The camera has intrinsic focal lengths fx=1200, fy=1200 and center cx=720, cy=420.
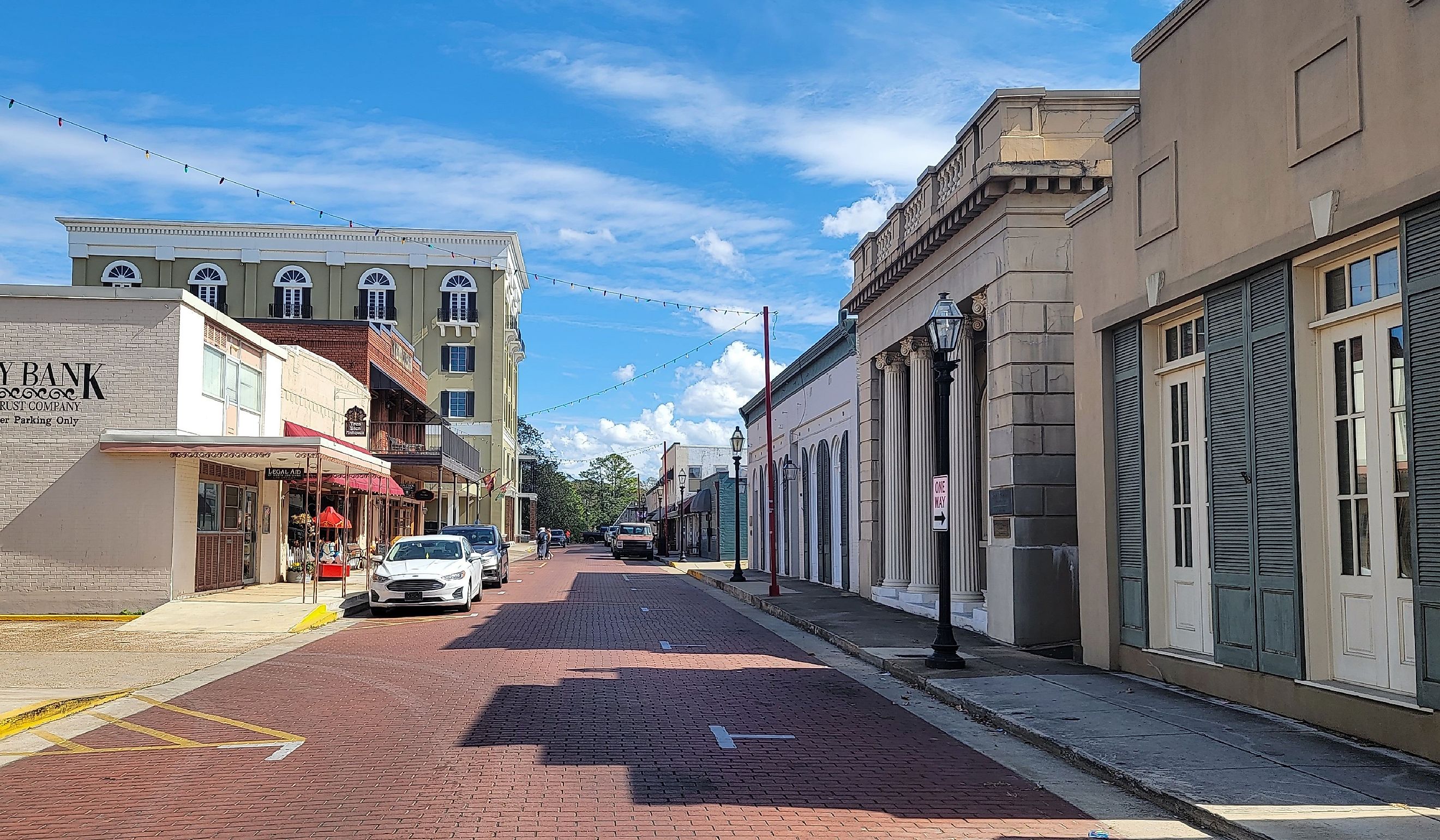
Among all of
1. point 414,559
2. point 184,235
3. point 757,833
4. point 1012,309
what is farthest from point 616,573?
point 184,235

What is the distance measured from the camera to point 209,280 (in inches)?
2645

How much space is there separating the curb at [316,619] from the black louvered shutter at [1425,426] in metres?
16.3

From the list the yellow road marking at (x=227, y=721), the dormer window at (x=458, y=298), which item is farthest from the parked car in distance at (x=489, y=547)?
the dormer window at (x=458, y=298)

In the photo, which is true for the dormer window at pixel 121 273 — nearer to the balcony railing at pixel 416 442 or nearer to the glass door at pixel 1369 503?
the balcony railing at pixel 416 442

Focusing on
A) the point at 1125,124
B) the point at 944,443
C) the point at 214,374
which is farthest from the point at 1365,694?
the point at 214,374

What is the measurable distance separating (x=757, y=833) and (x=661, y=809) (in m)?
0.75

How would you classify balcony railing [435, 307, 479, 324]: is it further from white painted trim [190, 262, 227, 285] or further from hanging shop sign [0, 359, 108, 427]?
hanging shop sign [0, 359, 108, 427]

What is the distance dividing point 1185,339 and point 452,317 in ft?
203

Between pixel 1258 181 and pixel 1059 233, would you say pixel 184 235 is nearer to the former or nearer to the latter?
pixel 1059 233

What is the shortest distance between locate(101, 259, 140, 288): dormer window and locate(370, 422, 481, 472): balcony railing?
24.0 metres

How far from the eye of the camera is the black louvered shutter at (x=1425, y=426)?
26.2 feet

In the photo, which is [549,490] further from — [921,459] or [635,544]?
[921,459]

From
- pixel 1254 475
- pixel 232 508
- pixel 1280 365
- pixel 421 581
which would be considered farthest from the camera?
pixel 232 508

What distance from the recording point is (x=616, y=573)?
40.5 meters
